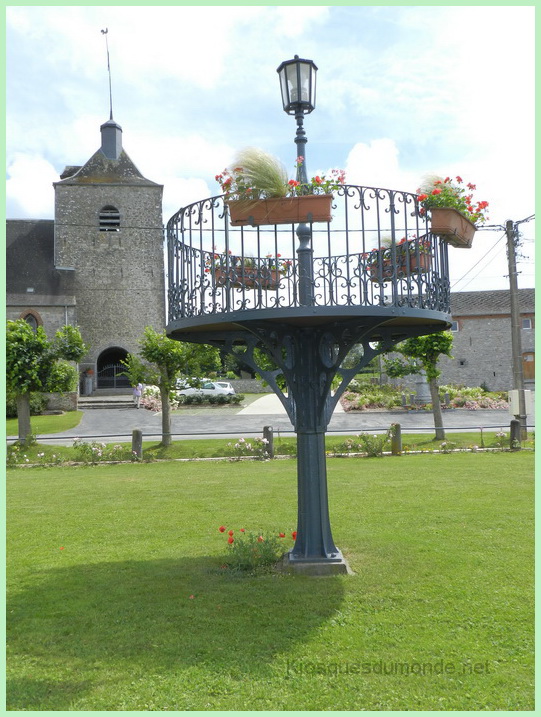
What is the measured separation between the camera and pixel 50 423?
27.0 metres

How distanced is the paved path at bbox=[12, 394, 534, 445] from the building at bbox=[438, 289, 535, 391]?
16124 millimetres

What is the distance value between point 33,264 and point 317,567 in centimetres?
3677

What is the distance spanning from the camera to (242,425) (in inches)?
976

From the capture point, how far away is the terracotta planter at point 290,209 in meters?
5.96

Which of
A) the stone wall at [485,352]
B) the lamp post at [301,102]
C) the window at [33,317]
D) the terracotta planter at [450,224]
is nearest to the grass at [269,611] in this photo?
the lamp post at [301,102]

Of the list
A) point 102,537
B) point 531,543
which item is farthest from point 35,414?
point 531,543

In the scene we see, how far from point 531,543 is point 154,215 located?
36325 mm

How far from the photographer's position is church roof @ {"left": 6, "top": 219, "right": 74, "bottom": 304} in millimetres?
38188

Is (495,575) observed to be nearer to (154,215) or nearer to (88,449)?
(88,449)

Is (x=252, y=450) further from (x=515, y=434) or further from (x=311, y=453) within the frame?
(x=311, y=453)

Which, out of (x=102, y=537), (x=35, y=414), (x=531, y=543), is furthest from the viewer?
(x=35, y=414)

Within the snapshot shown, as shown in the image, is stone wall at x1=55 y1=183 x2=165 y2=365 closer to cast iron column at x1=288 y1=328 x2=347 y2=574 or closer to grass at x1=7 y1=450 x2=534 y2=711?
grass at x1=7 y1=450 x2=534 y2=711

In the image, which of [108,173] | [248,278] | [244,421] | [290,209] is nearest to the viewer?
[290,209]

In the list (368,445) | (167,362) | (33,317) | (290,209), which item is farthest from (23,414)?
(33,317)
